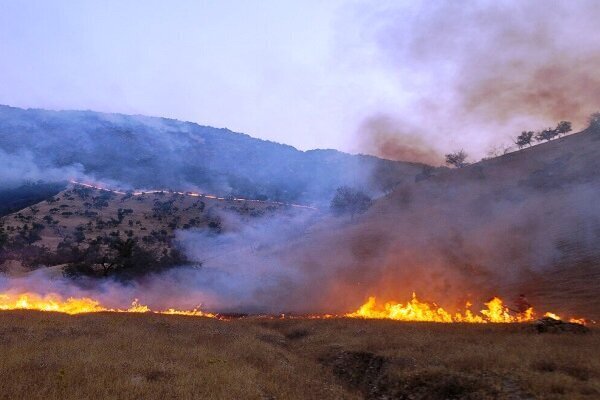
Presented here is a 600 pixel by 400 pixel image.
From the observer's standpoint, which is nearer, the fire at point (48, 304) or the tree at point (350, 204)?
the fire at point (48, 304)

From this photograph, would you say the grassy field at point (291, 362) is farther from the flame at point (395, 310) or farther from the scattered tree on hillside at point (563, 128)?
the scattered tree on hillside at point (563, 128)

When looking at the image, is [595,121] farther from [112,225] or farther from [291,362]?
[112,225]

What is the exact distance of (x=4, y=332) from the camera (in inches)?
588

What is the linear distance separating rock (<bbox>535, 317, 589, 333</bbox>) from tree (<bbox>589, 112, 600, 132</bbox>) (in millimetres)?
47174

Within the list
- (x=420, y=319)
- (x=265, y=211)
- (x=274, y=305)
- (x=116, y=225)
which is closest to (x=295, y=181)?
(x=265, y=211)

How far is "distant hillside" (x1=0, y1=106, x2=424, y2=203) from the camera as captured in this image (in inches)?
3634

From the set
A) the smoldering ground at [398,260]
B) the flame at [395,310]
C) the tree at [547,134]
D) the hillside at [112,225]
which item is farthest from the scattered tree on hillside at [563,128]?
the flame at [395,310]

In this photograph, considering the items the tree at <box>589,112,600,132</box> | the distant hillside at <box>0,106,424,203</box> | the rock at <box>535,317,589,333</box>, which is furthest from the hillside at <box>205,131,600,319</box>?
the distant hillside at <box>0,106,424,203</box>

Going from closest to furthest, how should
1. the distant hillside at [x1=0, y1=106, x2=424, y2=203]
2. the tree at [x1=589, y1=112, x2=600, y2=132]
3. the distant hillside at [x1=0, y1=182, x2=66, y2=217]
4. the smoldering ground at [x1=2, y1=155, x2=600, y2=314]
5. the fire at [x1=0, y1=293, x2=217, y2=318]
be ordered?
the fire at [x1=0, y1=293, x2=217, y2=318] < the distant hillside at [x1=0, y1=182, x2=66, y2=217] < the smoldering ground at [x1=2, y1=155, x2=600, y2=314] < the tree at [x1=589, y1=112, x2=600, y2=132] < the distant hillside at [x1=0, y1=106, x2=424, y2=203]

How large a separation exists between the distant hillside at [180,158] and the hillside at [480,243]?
3770 centimetres

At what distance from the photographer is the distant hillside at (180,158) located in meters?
92.3

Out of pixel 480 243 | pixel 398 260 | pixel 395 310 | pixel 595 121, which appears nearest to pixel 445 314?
pixel 395 310

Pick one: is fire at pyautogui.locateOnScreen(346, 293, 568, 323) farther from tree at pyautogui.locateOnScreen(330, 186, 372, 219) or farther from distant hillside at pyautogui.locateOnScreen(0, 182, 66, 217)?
tree at pyautogui.locateOnScreen(330, 186, 372, 219)

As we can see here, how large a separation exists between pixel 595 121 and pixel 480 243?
3225 centimetres
